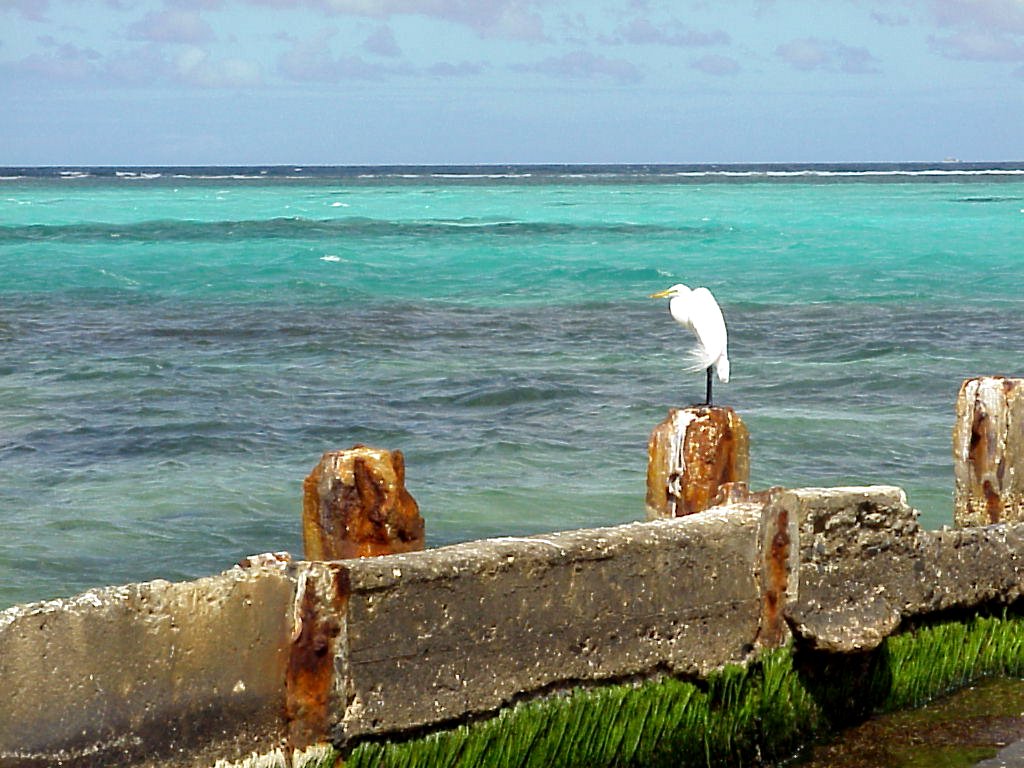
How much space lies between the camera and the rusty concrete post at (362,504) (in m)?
4.80

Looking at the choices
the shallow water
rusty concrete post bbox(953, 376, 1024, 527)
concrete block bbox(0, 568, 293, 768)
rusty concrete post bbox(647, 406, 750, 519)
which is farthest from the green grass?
rusty concrete post bbox(647, 406, 750, 519)

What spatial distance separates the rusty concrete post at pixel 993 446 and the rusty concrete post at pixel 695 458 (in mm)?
996

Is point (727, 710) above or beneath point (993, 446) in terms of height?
beneath

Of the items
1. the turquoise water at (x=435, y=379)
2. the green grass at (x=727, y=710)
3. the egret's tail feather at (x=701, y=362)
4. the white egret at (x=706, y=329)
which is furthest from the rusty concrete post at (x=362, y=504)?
the turquoise water at (x=435, y=379)

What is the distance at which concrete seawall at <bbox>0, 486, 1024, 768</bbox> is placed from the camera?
3.42 meters

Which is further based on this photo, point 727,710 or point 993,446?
point 993,446

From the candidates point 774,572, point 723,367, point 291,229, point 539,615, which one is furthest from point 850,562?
point 291,229

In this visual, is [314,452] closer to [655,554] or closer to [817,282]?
[655,554]

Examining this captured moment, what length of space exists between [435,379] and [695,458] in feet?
32.9

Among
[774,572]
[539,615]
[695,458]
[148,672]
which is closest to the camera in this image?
[148,672]

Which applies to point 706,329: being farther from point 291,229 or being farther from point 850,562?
point 291,229

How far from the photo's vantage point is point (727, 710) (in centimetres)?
477

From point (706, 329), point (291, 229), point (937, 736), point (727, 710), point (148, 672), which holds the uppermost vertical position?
point (706, 329)

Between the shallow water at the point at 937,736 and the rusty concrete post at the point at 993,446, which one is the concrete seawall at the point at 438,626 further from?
the rusty concrete post at the point at 993,446
